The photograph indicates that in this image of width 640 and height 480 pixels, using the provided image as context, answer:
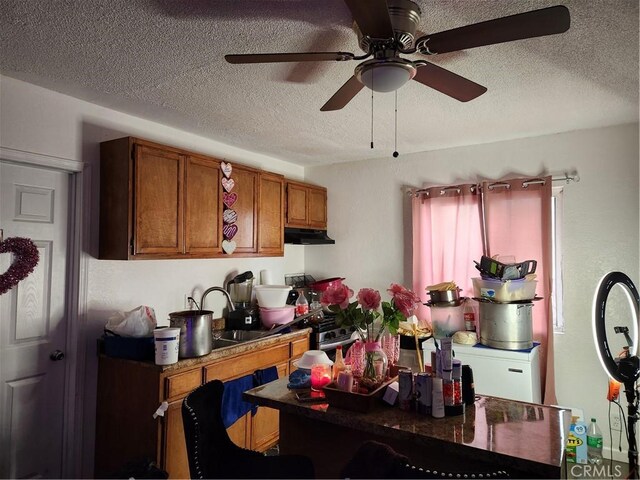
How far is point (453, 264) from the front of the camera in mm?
3584

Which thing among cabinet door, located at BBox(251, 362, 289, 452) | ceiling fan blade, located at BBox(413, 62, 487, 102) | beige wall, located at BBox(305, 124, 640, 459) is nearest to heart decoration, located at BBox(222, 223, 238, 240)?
cabinet door, located at BBox(251, 362, 289, 452)

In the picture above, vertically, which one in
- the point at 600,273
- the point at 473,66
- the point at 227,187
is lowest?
the point at 600,273

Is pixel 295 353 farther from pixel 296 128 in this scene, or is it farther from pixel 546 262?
pixel 546 262

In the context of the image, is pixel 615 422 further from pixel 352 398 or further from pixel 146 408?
pixel 146 408

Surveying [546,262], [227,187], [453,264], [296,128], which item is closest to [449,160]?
[453,264]

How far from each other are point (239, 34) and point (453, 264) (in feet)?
8.57

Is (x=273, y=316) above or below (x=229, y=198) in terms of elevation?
below

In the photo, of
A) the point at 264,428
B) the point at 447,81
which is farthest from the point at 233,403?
the point at 447,81

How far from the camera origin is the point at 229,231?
10.5 feet

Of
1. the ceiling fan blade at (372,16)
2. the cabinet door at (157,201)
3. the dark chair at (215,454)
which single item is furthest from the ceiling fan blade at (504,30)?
the cabinet door at (157,201)

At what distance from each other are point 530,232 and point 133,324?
2967mm

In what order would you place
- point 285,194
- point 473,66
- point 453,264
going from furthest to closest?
point 285,194 < point 453,264 < point 473,66

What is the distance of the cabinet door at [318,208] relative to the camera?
13.9 feet

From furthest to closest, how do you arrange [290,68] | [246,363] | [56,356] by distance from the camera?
[246,363] → [56,356] → [290,68]
